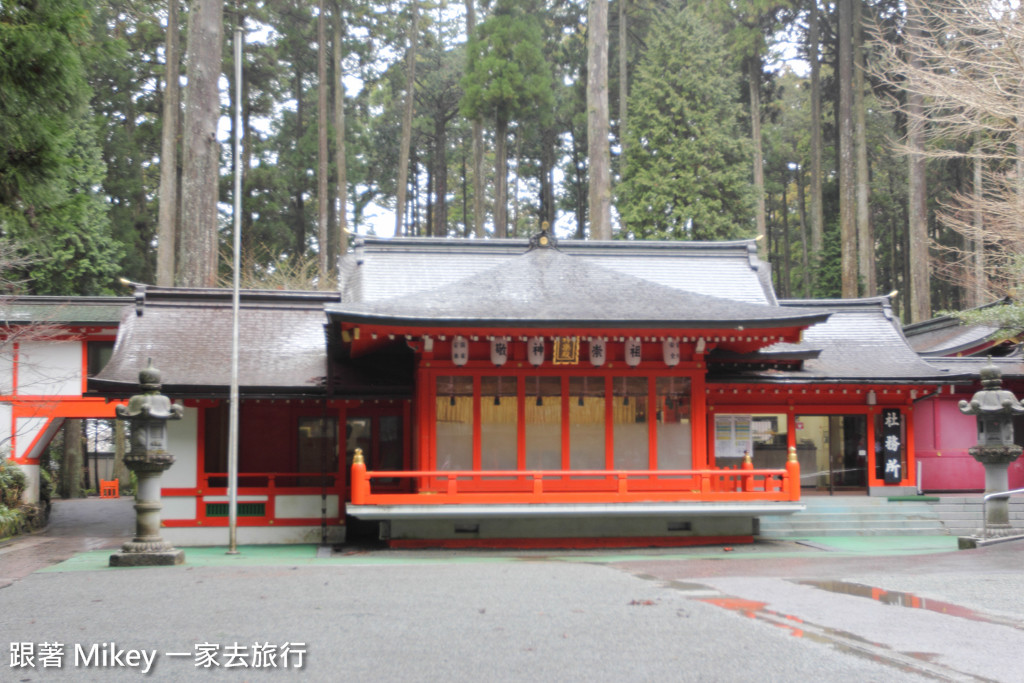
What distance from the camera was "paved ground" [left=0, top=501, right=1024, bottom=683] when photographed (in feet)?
21.3

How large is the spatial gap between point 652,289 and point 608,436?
268 cm

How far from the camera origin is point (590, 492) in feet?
49.5

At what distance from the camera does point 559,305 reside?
48.2 ft

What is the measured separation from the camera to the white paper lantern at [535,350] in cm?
1501

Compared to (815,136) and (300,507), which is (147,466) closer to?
(300,507)

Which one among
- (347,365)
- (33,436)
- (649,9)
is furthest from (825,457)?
(649,9)

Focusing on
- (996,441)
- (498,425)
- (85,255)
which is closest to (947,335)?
(996,441)

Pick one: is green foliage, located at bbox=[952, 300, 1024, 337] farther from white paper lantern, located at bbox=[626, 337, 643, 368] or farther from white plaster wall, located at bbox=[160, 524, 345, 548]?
white plaster wall, located at bbox=[160, 524, 345, 548]

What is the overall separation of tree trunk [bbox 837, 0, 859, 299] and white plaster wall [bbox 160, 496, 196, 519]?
67.5 ft

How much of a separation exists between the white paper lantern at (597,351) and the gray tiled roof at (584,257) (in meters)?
3.22

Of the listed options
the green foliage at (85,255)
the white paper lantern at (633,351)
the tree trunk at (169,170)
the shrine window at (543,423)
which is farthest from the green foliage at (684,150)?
the green foliage at (85,255)

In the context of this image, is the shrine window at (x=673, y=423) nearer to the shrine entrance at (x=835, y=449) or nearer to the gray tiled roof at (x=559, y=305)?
the gray tiled roof at (x=559, y=305)

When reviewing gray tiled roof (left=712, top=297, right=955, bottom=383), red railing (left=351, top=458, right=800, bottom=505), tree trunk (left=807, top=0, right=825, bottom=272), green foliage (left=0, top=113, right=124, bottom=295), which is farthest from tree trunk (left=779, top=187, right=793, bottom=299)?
green foliage (left=0, top=113, right=124, bottom=295)

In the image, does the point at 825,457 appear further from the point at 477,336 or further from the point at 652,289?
the point at 477,336
